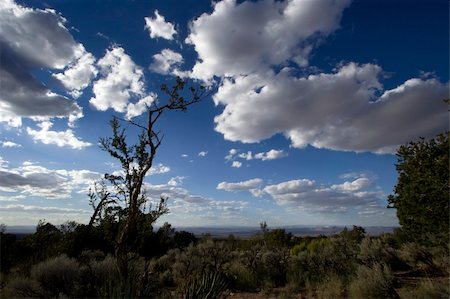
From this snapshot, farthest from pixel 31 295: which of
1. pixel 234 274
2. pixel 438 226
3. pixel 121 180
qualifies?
pixel 438 226

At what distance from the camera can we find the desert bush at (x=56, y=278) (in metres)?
10.3

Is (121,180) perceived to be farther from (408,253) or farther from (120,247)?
(408,253)

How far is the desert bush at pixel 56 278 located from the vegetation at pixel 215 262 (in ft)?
0.09

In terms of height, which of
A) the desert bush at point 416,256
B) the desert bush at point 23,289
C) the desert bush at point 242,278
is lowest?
the desert bush at point 242,278

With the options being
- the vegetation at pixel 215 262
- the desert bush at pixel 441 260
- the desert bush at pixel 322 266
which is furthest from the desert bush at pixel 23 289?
the desert bush at pixel 441 260

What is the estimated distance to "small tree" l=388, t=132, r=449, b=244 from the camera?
13.1 meters

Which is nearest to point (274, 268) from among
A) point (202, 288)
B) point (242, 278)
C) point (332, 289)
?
point (242, 278)

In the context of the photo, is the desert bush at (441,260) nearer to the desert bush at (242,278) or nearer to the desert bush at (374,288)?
the desert bush at (374,288)

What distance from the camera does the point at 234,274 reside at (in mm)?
16922

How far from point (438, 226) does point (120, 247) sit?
13.1 m

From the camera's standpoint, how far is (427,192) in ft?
48.1

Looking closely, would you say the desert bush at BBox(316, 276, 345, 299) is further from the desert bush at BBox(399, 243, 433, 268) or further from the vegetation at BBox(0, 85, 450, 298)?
the desert bush at BBox(399, 243, 433, 268)

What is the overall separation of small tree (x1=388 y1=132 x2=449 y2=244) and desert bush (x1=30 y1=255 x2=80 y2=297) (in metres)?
11.7

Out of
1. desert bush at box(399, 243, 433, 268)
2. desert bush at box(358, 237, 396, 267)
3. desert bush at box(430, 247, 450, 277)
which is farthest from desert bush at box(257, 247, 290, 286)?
desert bush at box(430, 247, 450, 277)
